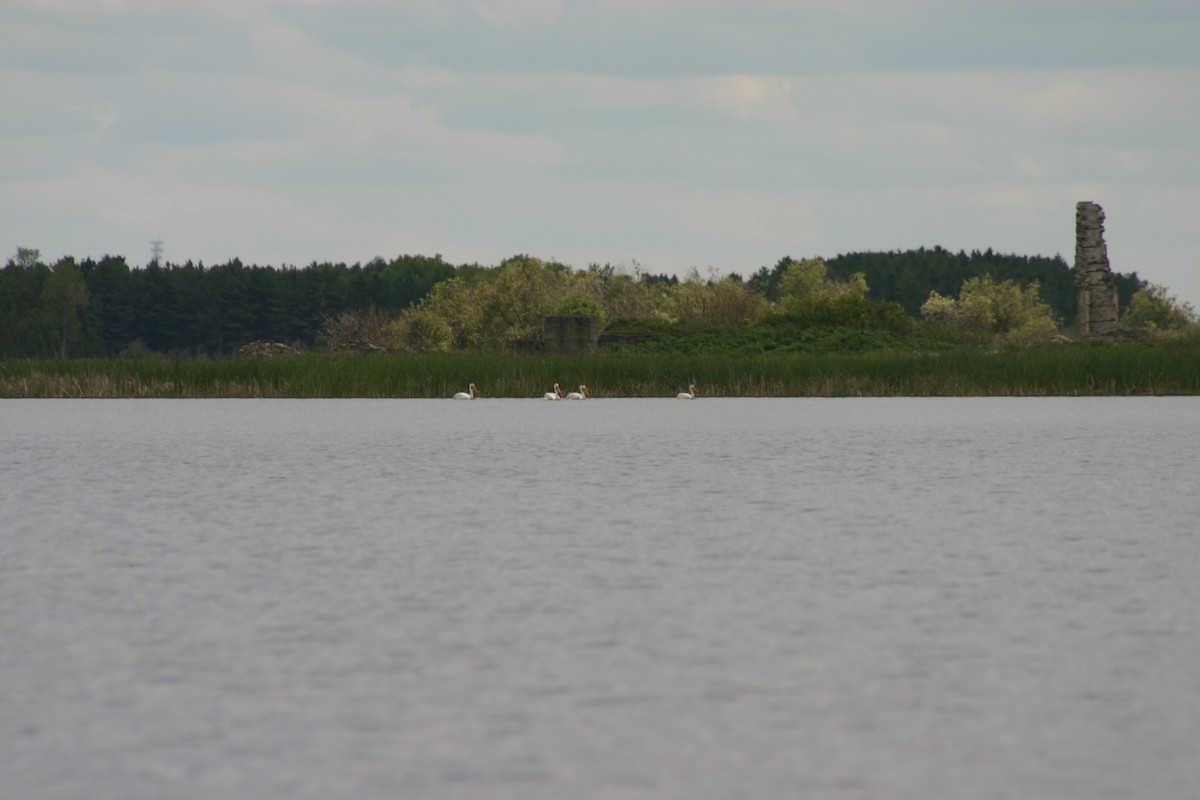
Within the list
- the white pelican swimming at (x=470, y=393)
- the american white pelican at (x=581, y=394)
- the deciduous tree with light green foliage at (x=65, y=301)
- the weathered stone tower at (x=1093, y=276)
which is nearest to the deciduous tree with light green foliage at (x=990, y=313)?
the weathered stone tower at (x=1093, y=276)

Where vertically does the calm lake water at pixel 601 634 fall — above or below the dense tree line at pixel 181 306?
below

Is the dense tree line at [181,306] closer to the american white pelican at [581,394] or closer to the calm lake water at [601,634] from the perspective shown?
the american white pelican at [581,394]

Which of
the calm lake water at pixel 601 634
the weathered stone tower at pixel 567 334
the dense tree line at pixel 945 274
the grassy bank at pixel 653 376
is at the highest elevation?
the dense tree line at pixel 945 274

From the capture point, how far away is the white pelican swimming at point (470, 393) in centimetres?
3173

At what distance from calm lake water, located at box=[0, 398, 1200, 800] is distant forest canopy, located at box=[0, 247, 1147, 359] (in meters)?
87.7

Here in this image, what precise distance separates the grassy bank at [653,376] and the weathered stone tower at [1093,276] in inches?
519

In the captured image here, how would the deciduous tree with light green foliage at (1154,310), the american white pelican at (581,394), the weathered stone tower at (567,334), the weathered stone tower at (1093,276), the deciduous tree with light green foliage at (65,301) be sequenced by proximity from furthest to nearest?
1. the deciduous tree with light green foliage at (65,301)
2. the deciduous tree with light green foliage at (1154,310)
3. the weathered stone tower at (1093,276)
4. the weathered stone tower at (567,334)
5. the american white pelican at (581,394)

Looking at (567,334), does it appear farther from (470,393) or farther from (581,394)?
(581,394)

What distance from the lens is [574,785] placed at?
4.22 meters

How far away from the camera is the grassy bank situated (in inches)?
1284

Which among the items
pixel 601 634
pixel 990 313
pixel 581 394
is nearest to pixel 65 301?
pixel 990 313

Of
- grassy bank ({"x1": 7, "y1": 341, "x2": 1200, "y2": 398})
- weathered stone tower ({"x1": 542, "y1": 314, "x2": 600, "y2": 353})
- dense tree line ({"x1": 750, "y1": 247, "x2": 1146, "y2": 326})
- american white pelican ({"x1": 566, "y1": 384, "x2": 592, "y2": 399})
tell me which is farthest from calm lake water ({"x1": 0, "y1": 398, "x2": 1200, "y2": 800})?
dense tree line ({"x1": 750, "y1": 247, "x2": 1146, "y2": 326})

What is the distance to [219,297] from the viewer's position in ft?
367

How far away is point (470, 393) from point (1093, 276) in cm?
2423
